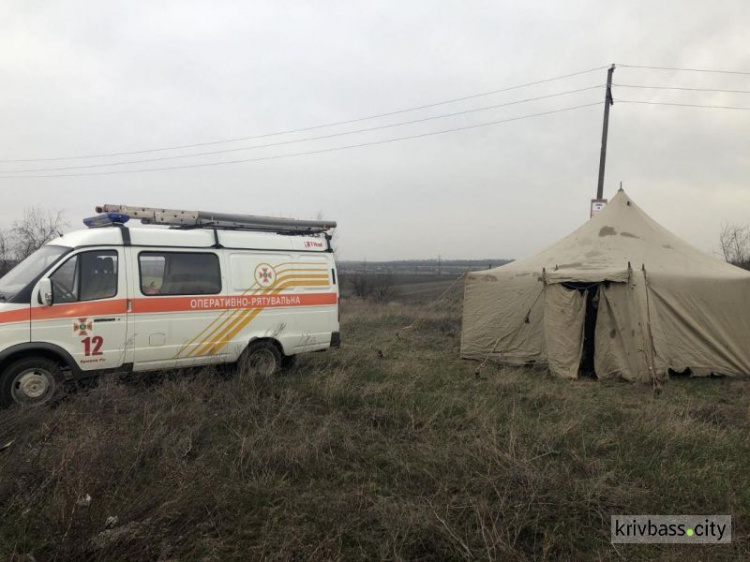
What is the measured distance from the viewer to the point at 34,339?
5.72 m

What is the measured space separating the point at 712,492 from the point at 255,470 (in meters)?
3.72

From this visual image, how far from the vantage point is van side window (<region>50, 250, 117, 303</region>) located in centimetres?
A: 602

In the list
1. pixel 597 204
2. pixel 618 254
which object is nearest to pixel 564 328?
pixel 618 254

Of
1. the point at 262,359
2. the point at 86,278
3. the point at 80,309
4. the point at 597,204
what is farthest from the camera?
the point at 597,204

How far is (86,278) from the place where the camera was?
6199 millimetres

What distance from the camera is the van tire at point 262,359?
24.6ft

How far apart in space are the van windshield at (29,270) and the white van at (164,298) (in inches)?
0.7

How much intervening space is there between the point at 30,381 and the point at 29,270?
4.65ft

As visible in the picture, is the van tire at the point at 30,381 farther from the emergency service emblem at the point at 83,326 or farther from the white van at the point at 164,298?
the emergency service emblem at the point at 83,326

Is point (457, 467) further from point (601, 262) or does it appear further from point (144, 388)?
point (601, 262)

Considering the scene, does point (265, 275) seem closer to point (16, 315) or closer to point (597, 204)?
point (16, 315)


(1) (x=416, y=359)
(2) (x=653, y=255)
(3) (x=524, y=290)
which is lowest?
(1) (x=416, y=359)

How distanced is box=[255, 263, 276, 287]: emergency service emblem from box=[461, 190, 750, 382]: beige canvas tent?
5.06 meters

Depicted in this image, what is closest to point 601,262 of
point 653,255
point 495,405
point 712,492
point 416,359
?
point 653,255
